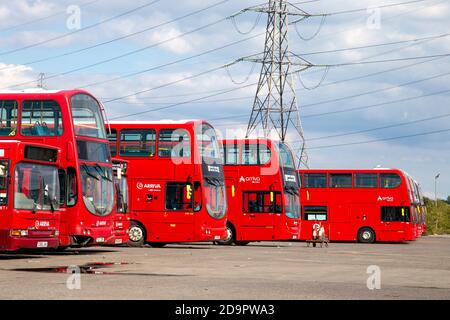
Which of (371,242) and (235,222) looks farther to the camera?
(371,242)

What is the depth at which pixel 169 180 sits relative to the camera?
35.8 m

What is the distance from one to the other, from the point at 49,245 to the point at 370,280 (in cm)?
962

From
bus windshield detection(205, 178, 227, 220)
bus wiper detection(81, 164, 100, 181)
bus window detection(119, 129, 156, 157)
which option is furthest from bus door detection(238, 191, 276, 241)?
bus wiper detection(81, 164, 100, 181)

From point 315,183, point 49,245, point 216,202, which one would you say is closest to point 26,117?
point 49,245

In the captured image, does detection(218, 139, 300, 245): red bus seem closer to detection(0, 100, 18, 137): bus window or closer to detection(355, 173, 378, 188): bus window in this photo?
detection(355, 173, 378, 188): bus window

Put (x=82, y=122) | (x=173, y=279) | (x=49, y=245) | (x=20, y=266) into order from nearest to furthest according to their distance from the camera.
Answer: (x=173, y=279) < (x=20, y=266) < (x=49, y=245) < (x=82, y=122)

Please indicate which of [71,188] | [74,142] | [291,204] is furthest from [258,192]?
[74,142]

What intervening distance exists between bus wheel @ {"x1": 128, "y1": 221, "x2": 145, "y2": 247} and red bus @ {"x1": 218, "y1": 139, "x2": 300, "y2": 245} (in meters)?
5.74

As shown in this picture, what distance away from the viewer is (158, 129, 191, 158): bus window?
35.1 meters

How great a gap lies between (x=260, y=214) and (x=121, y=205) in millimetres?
9760

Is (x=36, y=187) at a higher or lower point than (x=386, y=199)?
lower

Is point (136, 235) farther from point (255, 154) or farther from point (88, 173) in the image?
point (88, 173)

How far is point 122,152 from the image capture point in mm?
36031
